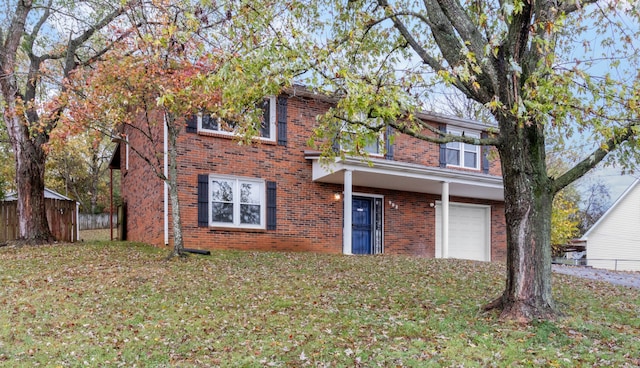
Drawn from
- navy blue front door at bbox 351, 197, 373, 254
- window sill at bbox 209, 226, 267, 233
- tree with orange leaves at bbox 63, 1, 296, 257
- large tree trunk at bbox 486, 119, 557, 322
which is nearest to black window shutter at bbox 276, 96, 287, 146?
window sill at bbox 209, 226, 267, 233

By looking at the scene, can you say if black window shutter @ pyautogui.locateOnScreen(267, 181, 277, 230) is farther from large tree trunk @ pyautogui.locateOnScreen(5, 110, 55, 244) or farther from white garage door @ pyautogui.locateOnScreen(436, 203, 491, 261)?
white garage door @ pyautogui.locateOnScreen(436, 203, 491, 261)

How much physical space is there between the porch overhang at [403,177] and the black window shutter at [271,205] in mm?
1397

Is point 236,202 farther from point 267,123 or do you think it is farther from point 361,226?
point 361,226

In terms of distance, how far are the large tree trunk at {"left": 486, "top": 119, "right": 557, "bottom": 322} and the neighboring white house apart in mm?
20295

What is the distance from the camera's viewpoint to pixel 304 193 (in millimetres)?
14398

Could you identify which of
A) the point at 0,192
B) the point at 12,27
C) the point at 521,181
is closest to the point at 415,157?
the point at 521,181

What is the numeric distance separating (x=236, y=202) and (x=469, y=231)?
920cm

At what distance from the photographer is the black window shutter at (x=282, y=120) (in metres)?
14.1

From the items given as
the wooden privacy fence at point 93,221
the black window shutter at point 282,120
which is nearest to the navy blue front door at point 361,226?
the black window shutter at point 282,120

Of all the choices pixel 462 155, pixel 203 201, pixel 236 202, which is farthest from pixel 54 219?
pixel 462 155

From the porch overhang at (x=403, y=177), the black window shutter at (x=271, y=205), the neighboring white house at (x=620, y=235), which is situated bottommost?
the neighboring white house at (x=620, y=235)

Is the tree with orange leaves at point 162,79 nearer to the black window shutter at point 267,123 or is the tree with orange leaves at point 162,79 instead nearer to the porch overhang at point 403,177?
the black window shutter at point 267,123

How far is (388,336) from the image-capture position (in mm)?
5883

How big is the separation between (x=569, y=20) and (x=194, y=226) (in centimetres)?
962
